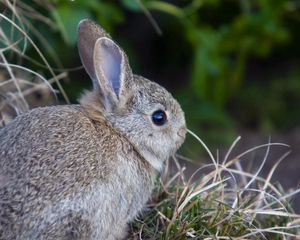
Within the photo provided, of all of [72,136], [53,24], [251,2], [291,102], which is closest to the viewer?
[72,136]

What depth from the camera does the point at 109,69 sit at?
498cm

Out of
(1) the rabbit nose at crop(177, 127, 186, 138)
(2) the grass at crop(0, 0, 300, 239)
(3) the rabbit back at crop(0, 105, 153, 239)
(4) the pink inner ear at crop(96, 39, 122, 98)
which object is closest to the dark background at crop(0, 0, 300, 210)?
(2) the grass at crop(0, 0, 300, 239)

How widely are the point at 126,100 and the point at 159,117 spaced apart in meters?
0.22

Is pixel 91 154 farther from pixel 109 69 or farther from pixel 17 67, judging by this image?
pixel 17 67

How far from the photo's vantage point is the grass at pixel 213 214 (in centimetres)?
472

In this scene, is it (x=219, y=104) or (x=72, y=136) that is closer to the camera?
(x=72, y=136)

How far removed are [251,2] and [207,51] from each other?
0.80m

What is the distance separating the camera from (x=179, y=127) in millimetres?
5121

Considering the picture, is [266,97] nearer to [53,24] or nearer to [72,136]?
[53,24]

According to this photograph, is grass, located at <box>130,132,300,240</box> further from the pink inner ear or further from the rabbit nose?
the pink inner ear


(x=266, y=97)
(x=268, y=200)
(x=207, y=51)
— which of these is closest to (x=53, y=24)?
(x=207, y=51)

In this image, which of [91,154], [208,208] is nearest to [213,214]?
[208,208]

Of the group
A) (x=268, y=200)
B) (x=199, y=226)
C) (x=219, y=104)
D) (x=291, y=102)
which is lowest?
(x=291, y=102)

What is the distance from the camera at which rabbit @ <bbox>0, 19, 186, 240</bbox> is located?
14.1 feet
